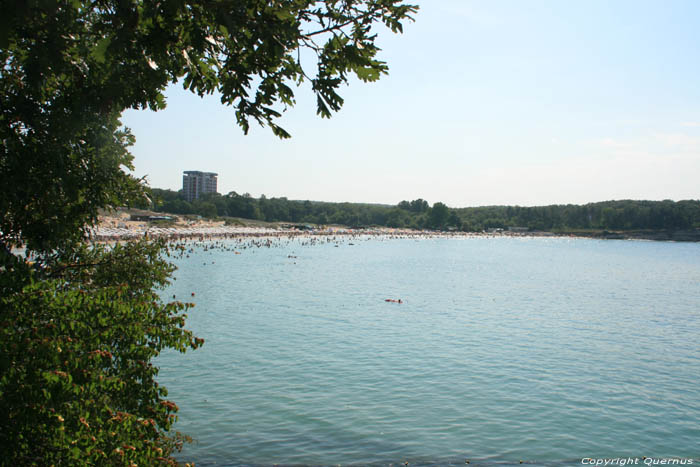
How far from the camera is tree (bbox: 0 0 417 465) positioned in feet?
17.7

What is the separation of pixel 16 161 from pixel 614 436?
17548 mm

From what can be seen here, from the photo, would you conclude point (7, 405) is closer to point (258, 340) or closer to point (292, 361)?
point (292, 361)

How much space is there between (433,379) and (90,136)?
681 inches

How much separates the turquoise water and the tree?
8259 millimetres

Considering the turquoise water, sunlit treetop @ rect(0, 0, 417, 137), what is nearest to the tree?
sunlit treetop @ rect(0, 0, 417, 137)

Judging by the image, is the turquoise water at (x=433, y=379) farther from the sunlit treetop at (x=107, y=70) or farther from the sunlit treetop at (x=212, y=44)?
the sunlit treetop at (x=212, y=44)

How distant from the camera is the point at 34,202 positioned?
24.8 feet

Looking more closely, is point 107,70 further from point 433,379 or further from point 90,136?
point 433,379

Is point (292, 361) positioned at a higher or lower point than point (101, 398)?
lower

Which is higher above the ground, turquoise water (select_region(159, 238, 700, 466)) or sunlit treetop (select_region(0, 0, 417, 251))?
sunlit treetop (select_region(0, 0, 417, 251))

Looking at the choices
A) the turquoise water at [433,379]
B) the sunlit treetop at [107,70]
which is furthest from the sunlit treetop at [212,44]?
the turquoise water at [433,379]

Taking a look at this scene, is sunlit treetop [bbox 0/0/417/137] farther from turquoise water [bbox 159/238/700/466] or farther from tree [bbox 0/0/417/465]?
turquoise water [bbox 159/238/700/466]

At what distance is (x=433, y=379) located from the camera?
21578mm

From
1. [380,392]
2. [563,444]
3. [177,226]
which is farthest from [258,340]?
[177,226]
